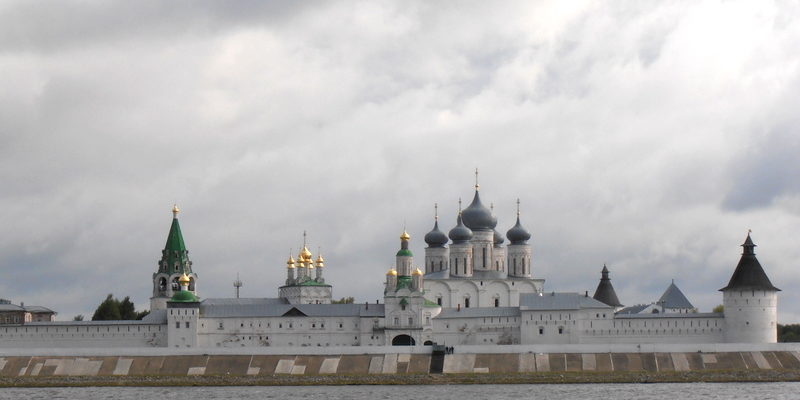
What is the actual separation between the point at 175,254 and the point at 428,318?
50.5 feet

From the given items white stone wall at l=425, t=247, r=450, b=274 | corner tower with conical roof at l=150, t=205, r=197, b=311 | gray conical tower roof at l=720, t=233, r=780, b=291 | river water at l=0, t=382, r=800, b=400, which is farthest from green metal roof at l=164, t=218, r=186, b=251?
gray conical tower roof at l=720, t=233, r=780, b=291

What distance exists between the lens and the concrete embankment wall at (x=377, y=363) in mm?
67750

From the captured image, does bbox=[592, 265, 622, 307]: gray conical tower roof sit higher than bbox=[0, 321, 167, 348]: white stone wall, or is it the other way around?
bbox=[592, 265, 622, 307]: gray conical tower roof

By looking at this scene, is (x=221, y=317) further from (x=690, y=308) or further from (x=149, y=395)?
(x=690, y=308)

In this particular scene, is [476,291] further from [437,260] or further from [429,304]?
[429,304]

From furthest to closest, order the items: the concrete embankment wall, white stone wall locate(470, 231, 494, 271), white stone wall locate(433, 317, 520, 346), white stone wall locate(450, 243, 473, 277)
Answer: white stone wall locate(470, 231, 494, 271), white stone wall locate(450, 243, 473, 277), white stone wall locate(433, 317, 520, 346), the concrete embankment wall

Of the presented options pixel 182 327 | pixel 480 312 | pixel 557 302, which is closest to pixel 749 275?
pixel 557 302

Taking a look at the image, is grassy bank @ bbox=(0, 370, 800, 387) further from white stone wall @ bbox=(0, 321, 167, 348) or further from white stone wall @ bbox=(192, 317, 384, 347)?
white stone wall @ bbox=(0, 321, 167, 348)

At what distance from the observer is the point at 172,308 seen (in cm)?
7819

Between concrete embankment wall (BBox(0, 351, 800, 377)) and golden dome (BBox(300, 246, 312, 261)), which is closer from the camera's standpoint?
concrete embankment wall (BBox(0, 351, 800, 377))

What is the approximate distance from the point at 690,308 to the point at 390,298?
18.3 metres

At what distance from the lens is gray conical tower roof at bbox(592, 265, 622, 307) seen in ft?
279

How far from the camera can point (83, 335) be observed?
79875 millimetres

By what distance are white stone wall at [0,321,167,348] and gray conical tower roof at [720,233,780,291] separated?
1089 inches
